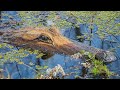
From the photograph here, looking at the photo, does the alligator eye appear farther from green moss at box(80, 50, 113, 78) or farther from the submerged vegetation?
green moss at box(80, 50, 113, 78)

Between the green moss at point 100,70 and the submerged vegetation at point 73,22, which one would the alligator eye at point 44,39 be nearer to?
the submerged vegetation at point 73,22

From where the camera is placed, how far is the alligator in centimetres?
409

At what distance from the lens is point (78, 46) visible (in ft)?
13.5

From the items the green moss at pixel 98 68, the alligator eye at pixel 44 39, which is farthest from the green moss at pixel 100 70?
the alligator eye at pixel 44 39

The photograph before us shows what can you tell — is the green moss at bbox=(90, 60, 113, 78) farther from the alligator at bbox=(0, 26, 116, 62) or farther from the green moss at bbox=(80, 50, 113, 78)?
the alligator at bbox=(0, 26, 116, 62)

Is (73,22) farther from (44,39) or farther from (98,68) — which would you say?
(98,68)

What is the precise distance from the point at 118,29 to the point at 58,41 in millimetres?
928

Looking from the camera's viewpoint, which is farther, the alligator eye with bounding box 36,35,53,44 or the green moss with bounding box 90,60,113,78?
the alligator eye with bounding box 36,35,53,44

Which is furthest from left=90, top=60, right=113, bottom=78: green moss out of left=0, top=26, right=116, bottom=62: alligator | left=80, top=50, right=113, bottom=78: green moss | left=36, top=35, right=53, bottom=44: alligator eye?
left=36, top=35, right=53, bottom=44: alligator eye

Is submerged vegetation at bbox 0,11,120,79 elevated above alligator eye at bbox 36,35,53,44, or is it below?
above

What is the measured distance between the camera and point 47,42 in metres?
4.15

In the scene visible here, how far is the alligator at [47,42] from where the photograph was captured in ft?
13.4

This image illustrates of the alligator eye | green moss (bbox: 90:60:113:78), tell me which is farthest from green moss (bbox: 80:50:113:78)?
the alligator eye
